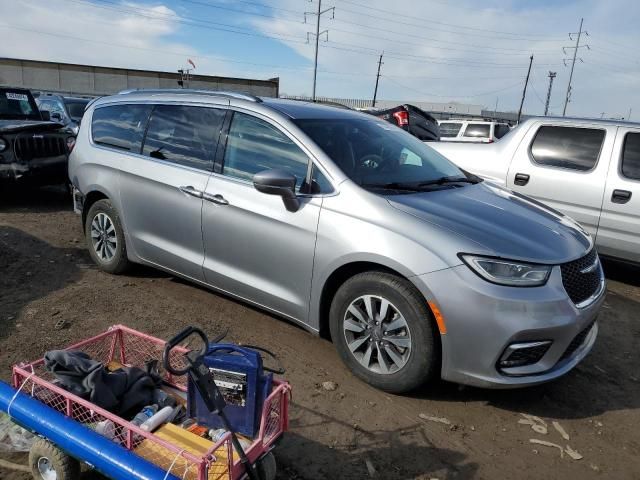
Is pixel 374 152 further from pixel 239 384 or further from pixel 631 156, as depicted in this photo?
pixel 631 156

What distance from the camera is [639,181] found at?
5.29m

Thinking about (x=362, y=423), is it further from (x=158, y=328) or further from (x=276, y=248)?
(x=158, y=328)

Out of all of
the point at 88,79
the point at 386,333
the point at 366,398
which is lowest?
the point at 366,398

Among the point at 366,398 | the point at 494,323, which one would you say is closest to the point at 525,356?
the point at 494,323

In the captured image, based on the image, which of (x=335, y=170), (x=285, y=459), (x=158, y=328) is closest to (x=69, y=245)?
(x=158, y=328)

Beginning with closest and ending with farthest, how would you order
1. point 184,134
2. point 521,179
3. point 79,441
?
1. point 79,441
2. point 184,134
3. point 521,179

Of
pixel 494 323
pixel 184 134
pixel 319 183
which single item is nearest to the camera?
pixel 494 323

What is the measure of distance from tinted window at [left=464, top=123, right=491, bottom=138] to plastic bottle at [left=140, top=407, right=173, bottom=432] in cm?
1617

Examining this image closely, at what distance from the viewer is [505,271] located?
9.32 feet

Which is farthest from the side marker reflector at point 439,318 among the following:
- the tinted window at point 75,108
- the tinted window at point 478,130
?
the tinted window at point 478,130

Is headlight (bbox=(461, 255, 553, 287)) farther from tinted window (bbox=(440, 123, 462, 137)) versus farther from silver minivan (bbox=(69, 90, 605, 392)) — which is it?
tinted window (bbox=(440, 123, 462, 137))

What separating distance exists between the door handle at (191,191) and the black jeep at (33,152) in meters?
3.71

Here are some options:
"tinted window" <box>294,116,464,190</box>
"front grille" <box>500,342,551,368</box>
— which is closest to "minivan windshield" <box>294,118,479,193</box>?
"tinted window" <box>294,116,464,190</box>

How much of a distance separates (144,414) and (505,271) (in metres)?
1.99
